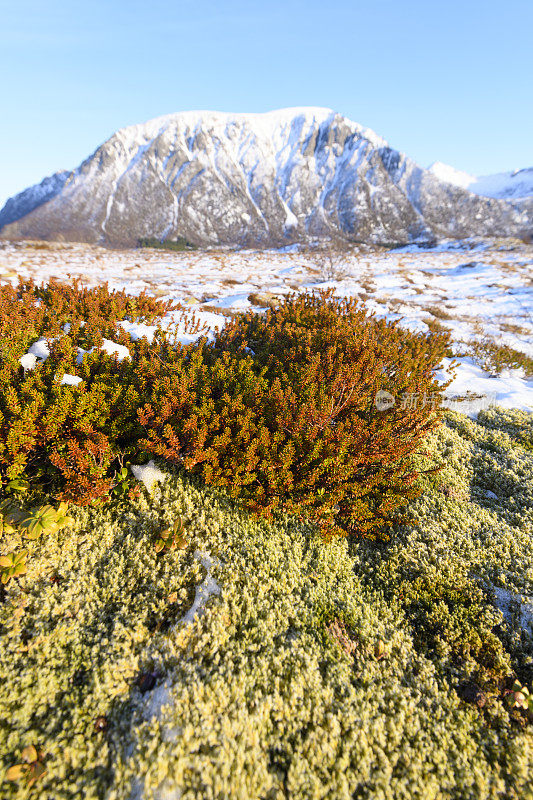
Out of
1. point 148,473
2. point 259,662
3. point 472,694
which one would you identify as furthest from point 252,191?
point 472,694

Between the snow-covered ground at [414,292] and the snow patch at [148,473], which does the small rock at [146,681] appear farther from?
the snow-covered ground at [414,292]

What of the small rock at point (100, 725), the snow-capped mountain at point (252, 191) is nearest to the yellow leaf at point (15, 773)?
the small rock at point (100, 725)

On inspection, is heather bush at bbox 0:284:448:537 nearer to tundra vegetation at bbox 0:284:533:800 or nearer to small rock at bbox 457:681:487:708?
tundra vegetation at bbox 0:284:533:800

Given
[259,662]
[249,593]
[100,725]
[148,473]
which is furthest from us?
[148,473]

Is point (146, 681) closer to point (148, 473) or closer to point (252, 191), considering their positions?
point (148, 473)

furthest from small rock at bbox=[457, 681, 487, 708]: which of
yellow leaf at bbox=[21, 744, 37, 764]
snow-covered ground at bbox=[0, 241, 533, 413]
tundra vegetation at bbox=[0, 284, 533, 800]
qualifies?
snow-covered ground at bbox=[0, 241, 533, 413]

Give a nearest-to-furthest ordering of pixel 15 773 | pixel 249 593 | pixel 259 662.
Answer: pixel 15 773 < pixel 259 662 < pixel 249 593

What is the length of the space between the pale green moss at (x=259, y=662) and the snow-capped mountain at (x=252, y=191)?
5669 inches

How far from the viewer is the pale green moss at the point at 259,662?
2100 millimetres

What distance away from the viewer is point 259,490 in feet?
11.7

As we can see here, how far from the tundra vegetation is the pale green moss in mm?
14

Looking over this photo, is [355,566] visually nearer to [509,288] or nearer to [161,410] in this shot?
[161,410]

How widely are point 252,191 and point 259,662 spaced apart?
187983mm

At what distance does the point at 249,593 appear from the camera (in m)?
2.99
